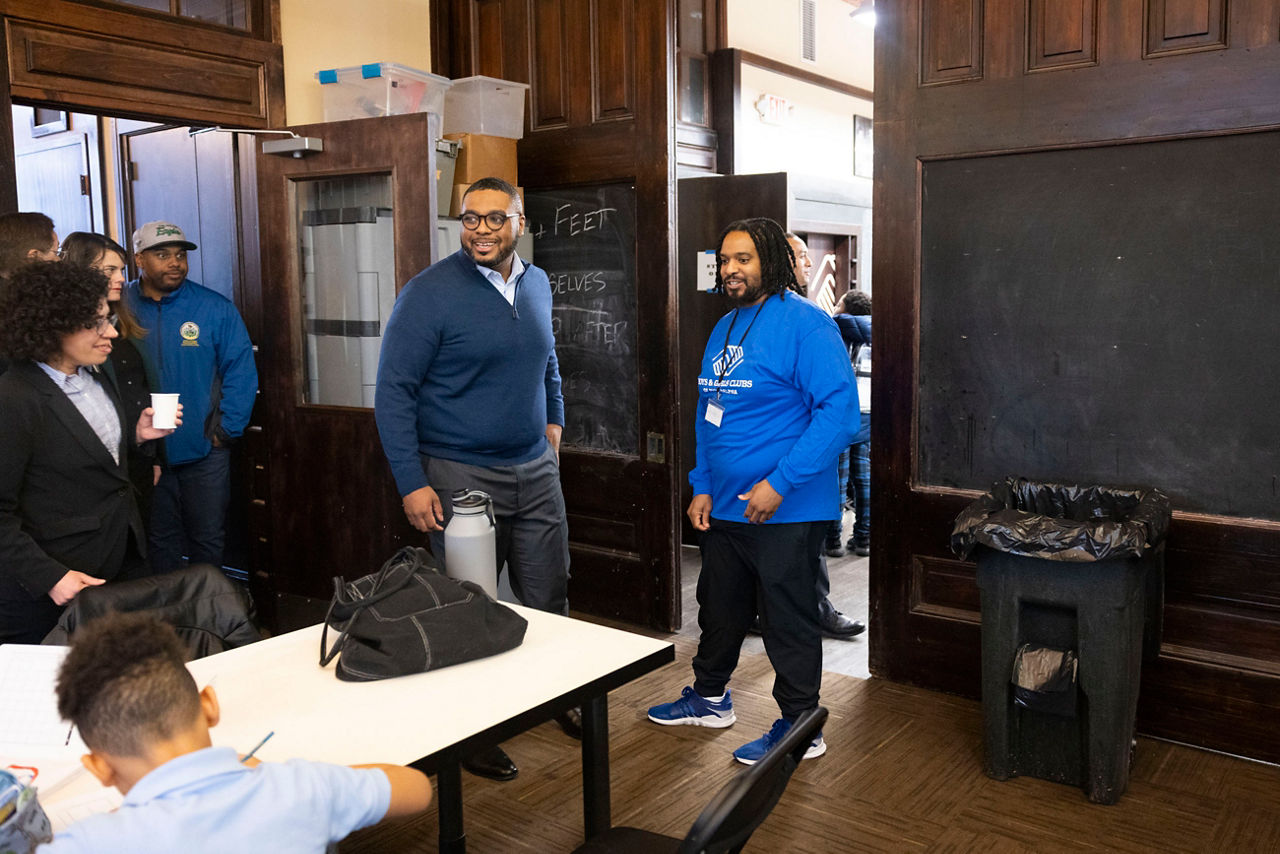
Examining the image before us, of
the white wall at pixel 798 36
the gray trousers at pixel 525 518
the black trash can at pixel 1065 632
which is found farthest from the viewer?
the white wall at pixel 798 36

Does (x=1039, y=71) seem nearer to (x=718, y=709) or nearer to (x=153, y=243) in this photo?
(x=718, y=709)

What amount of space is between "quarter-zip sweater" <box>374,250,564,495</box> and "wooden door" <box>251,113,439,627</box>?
77 cm

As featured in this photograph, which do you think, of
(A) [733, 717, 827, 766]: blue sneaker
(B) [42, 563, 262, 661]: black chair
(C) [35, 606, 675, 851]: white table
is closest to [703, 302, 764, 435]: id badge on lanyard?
(A) [733, 717, 827, 766]: blue sneaker

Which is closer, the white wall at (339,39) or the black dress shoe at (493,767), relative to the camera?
the black dress shoe at (493,767)

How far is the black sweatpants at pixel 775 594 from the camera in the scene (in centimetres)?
288

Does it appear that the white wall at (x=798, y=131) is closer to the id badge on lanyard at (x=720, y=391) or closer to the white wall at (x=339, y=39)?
the white wall at (x=339, y=39)

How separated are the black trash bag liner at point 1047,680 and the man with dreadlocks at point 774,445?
1.73ft

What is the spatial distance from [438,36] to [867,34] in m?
4.82

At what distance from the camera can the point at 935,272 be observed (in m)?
3.38

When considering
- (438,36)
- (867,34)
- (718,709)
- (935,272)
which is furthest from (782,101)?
(718,709)

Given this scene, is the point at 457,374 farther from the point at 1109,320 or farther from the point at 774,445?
the point at 1109,320

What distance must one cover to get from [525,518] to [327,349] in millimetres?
1399

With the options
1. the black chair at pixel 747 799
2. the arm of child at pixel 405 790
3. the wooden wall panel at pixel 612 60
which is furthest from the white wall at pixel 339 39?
the black chair at pixel 747 799

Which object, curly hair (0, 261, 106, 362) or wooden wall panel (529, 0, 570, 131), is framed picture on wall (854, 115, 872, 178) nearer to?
wooden wall panel (529, 0, 570, 131)
